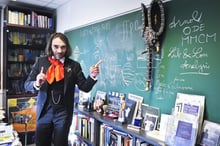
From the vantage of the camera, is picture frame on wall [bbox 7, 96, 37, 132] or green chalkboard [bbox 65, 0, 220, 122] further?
picture frame on wall [bbox 7, 96, 37, 132]

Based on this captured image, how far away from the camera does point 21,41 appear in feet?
13.8

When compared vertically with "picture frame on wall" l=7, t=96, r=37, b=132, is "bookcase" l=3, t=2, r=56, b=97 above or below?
above

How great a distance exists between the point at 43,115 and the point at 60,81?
14.5 inches

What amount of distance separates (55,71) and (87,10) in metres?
1.56

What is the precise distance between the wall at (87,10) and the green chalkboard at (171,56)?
100 millimetres

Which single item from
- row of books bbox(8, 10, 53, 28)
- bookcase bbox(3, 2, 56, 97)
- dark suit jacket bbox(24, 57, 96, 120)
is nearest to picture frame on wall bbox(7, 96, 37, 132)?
bookcase bbox(3, 2, 56, 97)

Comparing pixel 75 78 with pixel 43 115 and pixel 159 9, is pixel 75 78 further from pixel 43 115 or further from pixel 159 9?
pixel 159 9

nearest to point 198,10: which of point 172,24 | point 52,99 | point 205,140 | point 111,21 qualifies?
point 172,24

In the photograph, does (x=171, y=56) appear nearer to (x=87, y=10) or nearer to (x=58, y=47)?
(x=58, y=47)

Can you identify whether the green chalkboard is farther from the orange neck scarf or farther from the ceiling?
the ceiling

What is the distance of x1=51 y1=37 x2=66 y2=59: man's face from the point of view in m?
2.09

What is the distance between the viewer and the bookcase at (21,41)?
4.02m

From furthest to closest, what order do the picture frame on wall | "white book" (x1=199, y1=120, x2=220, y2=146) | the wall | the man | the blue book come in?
1. the picture frame on wall
2. the wall
3. the blue book
4. the man
5. "white book" (x1=199, y1=120, x2=220, y2=146)

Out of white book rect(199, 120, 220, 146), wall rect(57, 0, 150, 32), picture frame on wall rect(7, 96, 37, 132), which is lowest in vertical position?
picture frame on wall rect(7, 96, 37, 132)
